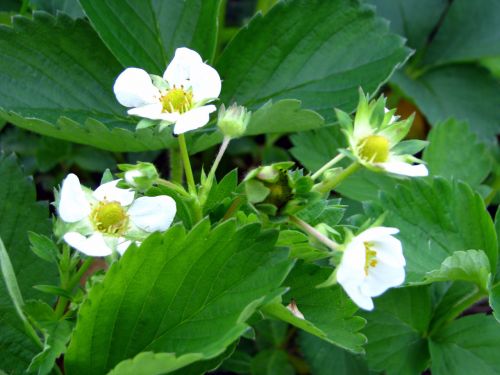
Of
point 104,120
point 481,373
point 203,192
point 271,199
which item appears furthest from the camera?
point 104,120

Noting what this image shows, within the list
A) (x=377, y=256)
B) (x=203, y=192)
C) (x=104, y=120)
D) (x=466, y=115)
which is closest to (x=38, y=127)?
(x=104, y=120)

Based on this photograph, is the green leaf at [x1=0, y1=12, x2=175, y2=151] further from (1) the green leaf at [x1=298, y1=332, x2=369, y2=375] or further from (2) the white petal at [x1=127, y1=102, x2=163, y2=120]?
(1) the green leaf at [x1=298, y1=332, x2=369, y2=375]

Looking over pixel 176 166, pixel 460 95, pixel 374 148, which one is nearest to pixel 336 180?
pixel 374 148

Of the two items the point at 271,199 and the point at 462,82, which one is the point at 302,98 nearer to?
the point at 271,199

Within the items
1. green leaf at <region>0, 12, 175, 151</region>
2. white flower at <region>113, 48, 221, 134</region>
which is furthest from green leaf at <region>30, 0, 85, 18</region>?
white flower at <region>113, 48, 221, 134</region>

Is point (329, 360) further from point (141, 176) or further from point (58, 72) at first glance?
point (58, 72)
